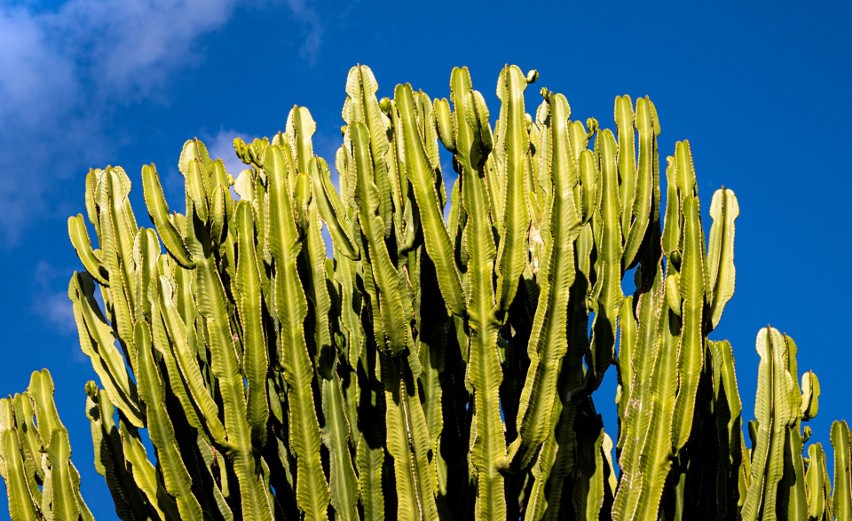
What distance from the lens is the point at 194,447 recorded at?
3842 mm

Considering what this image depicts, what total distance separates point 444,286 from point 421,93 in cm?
115

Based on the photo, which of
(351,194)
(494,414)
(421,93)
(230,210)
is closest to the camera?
(494,414)

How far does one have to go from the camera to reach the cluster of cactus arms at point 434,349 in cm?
342

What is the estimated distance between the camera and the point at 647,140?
4.01 meters

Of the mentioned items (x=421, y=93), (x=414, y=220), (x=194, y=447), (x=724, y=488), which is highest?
(x=421, y=93)

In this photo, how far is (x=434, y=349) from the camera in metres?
3.64

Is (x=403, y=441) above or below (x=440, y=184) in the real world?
below

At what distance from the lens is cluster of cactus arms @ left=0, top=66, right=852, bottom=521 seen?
342cm

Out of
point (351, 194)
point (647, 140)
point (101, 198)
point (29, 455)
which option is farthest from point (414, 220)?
point (29, 455)

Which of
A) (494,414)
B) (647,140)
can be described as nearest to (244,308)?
(494,414)

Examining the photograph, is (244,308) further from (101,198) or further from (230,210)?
(101,198)

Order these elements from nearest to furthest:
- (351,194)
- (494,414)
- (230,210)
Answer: (494,414)
(351,194)
(230,210)

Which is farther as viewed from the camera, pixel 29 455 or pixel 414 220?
pixel 29 455

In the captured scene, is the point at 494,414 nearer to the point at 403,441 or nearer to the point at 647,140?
the point at 403,441
